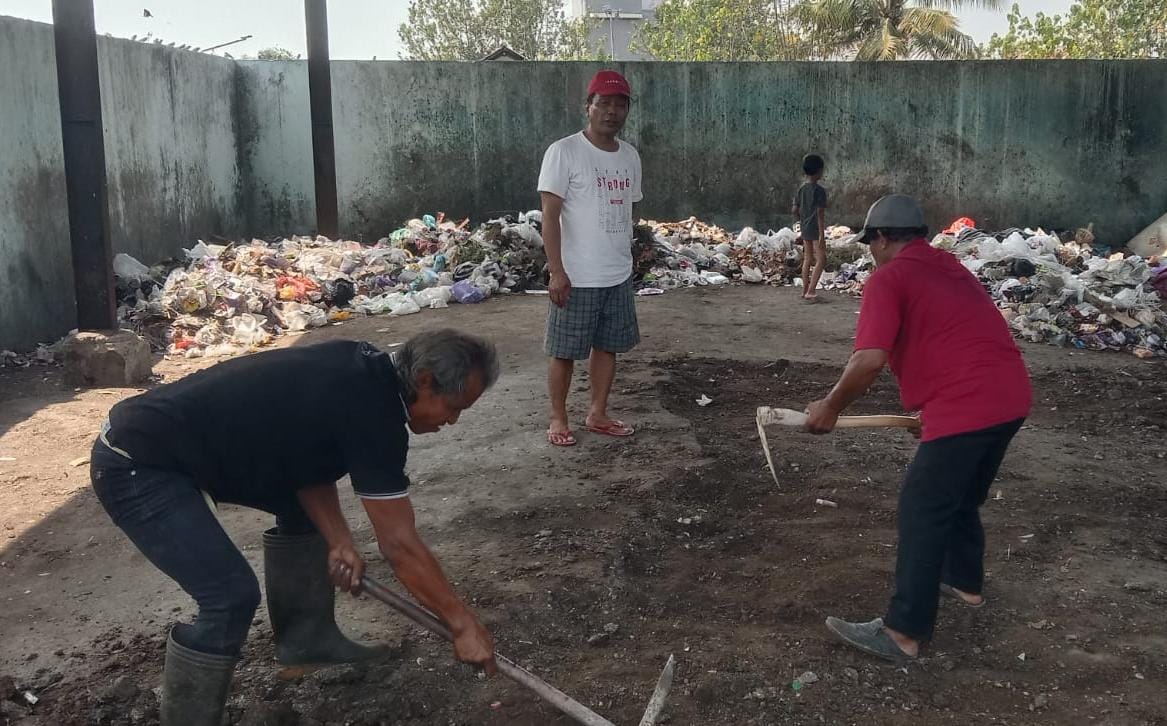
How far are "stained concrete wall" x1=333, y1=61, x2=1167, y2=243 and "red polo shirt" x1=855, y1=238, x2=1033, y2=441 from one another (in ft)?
35.8

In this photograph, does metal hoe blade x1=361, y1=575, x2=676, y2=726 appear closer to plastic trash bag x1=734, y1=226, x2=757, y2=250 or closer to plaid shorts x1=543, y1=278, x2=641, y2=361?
plaid shorts x1=543, y1=278, x2=641, y2=361

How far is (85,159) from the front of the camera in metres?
6.83

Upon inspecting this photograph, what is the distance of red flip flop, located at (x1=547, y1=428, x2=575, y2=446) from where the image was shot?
5.23 m

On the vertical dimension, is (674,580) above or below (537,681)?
below

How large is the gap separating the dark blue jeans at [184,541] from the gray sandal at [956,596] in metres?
2.29

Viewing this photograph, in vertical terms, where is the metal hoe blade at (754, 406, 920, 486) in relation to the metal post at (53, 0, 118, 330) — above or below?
below

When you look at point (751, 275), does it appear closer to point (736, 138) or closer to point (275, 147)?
point (736, 138)

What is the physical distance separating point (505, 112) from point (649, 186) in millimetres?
2149

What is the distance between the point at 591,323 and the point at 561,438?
0.61 metres

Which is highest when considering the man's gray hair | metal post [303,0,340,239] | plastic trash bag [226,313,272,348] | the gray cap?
metal post [303,0,340,239]

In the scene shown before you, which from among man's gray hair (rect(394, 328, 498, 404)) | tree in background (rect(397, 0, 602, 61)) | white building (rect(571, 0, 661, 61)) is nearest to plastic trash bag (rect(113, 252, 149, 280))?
man's gray hair (rect(394, 328, 498, 404))

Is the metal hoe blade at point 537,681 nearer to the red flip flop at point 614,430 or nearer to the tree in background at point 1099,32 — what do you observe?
the red flip flop at point 614,430

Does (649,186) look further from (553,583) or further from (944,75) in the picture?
(553,583)

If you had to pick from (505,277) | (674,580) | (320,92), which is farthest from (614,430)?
(320,92)
